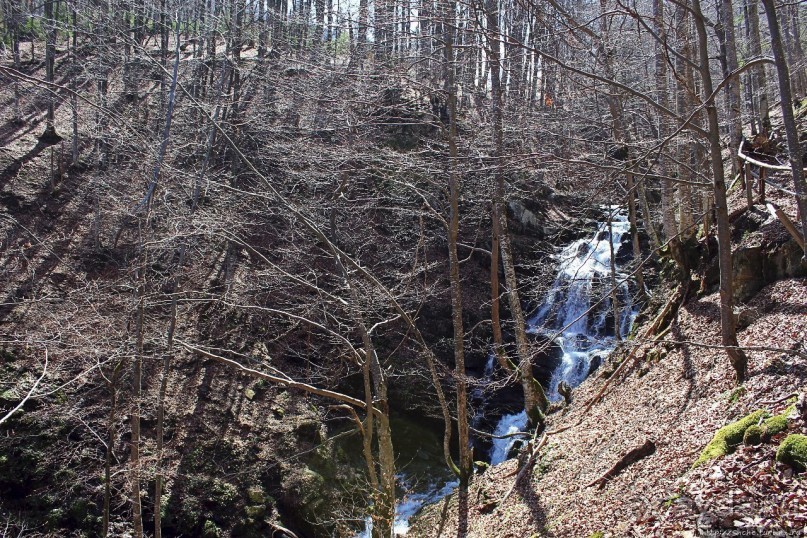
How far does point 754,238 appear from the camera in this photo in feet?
26.9

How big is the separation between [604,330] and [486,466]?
602cm

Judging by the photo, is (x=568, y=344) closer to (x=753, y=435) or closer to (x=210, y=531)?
(x=210, y=531)

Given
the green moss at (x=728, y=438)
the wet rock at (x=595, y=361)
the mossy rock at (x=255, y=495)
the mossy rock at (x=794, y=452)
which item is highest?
the mossy rock at (x=794, y=452)

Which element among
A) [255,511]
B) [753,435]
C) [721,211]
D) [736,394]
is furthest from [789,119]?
[255,511]

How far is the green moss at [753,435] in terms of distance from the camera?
15.6 ft

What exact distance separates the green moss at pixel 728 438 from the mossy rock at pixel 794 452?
611 mm

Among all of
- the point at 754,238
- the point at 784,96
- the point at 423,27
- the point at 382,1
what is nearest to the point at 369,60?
the point at 423,27

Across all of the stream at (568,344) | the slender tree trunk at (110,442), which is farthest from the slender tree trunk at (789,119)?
the slender tree trunk at (110,442)

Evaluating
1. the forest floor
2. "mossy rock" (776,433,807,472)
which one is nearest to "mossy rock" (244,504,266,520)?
the forest floor

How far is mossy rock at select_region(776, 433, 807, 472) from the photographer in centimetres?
415

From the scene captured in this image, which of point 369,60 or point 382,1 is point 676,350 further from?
point 369,60

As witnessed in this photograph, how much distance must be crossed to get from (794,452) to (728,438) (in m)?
→ 0.85

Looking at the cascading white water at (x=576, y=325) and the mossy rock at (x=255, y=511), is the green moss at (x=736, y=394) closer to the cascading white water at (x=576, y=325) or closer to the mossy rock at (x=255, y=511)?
the cascading white water at (x=576, y=325)

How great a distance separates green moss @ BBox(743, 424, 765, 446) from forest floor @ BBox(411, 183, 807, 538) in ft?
0.24
